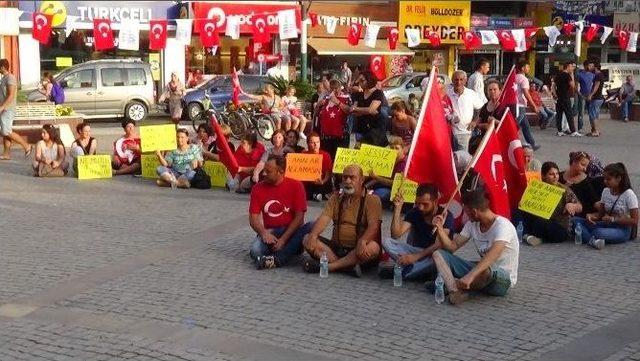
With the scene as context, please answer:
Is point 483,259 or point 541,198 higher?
point 541,198

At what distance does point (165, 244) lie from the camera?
385 inches

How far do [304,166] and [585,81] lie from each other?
1228 cm

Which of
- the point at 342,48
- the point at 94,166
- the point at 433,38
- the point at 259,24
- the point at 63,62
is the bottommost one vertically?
the point at 94,166

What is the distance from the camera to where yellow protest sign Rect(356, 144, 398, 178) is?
34.8ft

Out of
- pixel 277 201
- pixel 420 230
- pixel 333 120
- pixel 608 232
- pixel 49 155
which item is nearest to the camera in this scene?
pixel 420 230

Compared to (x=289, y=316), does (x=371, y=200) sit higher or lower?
higher

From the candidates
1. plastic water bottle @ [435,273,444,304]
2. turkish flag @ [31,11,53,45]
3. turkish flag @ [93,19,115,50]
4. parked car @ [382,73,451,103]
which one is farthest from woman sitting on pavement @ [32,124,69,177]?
parked car @ [382,73,451,103]

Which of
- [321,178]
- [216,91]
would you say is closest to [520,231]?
[321,178]

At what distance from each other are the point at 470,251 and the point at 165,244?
125 inches

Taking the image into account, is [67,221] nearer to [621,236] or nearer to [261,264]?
[261,264]

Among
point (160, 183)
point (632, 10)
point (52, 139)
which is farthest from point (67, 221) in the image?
point (632, 10)

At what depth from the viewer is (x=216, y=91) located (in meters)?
26.9

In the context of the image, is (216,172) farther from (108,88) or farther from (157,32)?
(108,88)

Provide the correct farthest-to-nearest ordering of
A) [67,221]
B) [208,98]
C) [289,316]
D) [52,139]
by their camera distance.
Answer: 1. [208,98]
2. [52,139]
3. [67,221]
4. [289,316]
